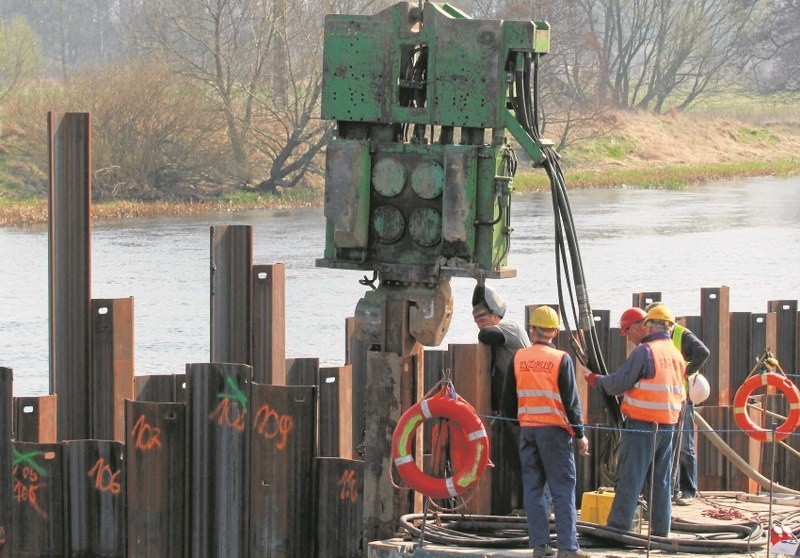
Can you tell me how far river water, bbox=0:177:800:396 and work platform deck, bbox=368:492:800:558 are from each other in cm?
738

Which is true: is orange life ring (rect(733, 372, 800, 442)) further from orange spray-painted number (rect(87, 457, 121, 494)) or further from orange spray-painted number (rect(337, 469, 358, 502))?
orange spray-painted number (rect(87, 457, 121, 494))

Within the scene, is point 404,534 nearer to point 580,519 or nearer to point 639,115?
point 580,519

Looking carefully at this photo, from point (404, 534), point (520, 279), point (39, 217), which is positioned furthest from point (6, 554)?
point (39, 217)

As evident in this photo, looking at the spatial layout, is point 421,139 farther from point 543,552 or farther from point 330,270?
point 330,270

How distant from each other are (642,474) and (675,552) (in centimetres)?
59

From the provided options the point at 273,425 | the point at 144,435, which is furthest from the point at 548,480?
the point at 144,435

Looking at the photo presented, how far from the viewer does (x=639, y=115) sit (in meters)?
47.4

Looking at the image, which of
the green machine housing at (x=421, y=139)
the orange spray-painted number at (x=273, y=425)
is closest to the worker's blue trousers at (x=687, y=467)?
the green machine housing at (x=421, y=139)

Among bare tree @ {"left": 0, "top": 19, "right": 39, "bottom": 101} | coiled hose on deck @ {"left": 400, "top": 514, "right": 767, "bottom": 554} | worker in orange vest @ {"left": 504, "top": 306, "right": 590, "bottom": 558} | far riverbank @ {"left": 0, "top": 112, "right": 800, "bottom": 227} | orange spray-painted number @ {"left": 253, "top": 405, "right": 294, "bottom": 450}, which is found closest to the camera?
worker in orange vest @ {"left": 504, "top": 306, "right": 590, "bottom": 558}

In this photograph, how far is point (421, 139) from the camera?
1005cm

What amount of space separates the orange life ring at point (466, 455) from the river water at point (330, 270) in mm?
7466

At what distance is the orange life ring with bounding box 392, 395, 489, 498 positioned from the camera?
971cm

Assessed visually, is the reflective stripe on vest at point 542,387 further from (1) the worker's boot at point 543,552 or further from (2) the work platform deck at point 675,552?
(2) the work platform deck at point 675,552

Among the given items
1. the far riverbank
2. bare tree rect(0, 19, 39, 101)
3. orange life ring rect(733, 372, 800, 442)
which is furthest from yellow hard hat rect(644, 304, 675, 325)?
bare tree rect(0, 19, 39, 101)
